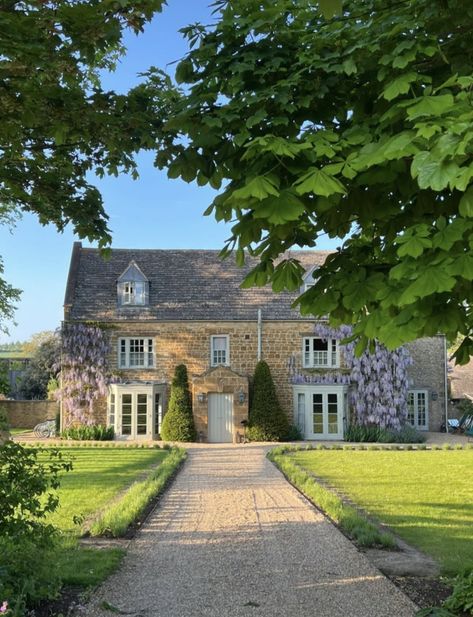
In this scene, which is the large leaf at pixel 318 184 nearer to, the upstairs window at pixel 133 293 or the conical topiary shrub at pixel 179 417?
the conical topiary shrub at pixel 179 417

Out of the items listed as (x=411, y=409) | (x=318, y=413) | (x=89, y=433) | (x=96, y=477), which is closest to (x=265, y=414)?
(x=318, y=413)

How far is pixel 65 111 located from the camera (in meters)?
5.04

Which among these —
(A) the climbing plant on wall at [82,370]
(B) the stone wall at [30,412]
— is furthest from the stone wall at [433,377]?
(B) the stone wall at [30,412]

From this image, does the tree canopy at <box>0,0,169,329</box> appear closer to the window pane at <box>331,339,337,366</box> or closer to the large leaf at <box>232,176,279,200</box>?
the large leaf at <box>232,176,279,200</box>

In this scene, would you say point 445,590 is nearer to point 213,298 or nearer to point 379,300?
point 379,300

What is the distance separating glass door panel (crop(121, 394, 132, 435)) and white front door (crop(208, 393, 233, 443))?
345 cm

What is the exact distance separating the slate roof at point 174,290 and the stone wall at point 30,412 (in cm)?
996

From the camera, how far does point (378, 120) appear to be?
3.58 meters

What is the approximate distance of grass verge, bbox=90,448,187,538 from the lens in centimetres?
828

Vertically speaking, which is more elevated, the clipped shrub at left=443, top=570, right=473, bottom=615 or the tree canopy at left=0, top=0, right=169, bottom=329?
the tree canopy at left=0, top=0, right=169, bottom=329

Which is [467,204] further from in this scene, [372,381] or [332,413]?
[372,381]

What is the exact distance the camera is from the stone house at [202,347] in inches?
1017

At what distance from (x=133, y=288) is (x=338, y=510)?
19555 mm

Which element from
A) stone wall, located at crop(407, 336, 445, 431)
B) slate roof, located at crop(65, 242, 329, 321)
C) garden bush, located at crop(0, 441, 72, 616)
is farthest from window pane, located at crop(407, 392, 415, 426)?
garden bush, located at crop(0, 441, 72, 616)
